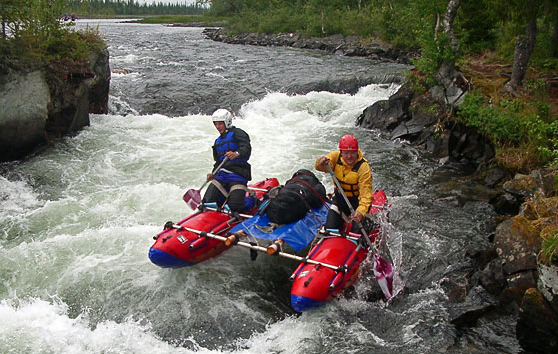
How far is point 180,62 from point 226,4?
49826mm

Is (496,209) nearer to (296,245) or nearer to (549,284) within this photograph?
(549,284)

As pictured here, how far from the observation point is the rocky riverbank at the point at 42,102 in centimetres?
974

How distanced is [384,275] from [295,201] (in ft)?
5.27

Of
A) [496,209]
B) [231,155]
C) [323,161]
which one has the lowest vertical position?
[496,209]

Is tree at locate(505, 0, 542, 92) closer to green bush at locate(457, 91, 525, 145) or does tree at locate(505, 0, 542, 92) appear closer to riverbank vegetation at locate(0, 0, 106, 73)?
green bush at locate(457, 91, 525, 145)

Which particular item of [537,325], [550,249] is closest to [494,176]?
[550,249]

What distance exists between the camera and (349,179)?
244 inches

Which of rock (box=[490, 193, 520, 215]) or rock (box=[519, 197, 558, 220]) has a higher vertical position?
rock (box=[519, 197, 558, 220])

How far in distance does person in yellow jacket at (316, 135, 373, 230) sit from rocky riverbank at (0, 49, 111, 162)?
723 cm

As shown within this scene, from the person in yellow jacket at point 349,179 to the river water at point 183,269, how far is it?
0.92 meters

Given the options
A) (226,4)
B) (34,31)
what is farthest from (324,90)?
(226,4)

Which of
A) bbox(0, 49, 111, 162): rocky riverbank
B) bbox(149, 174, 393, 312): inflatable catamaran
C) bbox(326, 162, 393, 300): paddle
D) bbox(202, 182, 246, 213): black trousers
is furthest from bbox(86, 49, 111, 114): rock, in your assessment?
bbox(326, 162, 393, 300): paddle

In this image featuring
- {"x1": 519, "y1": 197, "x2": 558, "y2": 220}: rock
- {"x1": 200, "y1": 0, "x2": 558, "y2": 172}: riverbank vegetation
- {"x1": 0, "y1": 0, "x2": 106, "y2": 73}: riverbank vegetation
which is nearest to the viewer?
{"x1": 519, "y1": 197, "x2": 558, "y2": 220}: rock

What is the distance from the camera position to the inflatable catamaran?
215 inches
